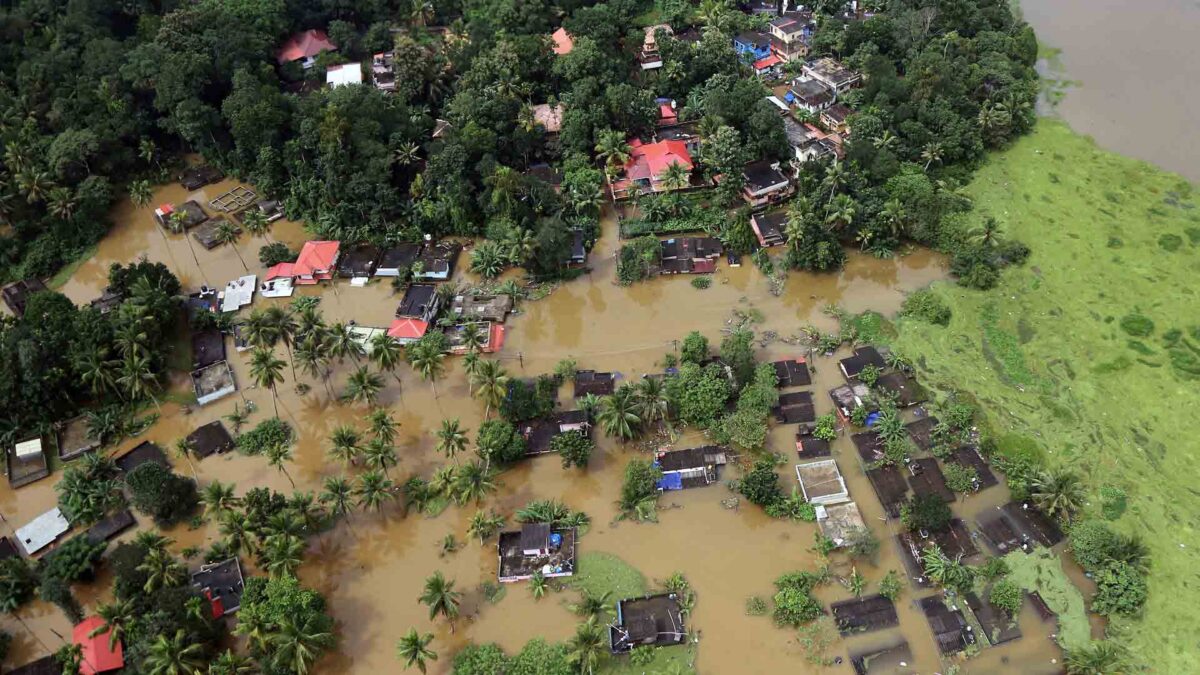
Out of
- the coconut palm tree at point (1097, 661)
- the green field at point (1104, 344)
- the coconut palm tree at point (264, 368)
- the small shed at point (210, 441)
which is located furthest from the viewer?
the small shed at point (210, 441)

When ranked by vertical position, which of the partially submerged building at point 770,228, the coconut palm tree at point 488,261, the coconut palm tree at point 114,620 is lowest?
the coconut palm tree at point 114,620

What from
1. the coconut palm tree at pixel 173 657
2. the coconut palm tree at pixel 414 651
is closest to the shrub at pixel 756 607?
the coconut palm tree at pixel 414 651

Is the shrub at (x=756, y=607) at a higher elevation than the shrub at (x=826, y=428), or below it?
below

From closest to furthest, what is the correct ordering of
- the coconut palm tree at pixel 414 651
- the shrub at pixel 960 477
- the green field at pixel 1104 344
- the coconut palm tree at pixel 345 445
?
the coconut palm tree at pixel 414 651 < the green field at pixel 1104 344 < the shrub at pixel 960 477 < the coconut palm tree at pixel 345 445

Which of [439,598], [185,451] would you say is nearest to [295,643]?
[439,598]

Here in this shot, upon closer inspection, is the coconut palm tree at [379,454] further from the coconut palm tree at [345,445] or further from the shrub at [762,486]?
the shrub at [762,486]

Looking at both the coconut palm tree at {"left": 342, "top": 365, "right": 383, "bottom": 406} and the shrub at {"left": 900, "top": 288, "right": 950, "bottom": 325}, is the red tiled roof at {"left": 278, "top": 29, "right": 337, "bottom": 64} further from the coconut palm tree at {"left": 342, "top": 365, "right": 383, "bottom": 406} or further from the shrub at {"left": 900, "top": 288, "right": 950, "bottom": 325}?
the shrub at {"left": 900, "top": 288, "right": 950, "bottom": 325}

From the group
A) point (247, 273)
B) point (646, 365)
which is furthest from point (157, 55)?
point (646, 365)

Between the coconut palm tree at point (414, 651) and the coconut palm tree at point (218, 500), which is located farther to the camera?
the coconut palm tree at point (218, 500)

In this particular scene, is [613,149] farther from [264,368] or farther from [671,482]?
[264,368]
